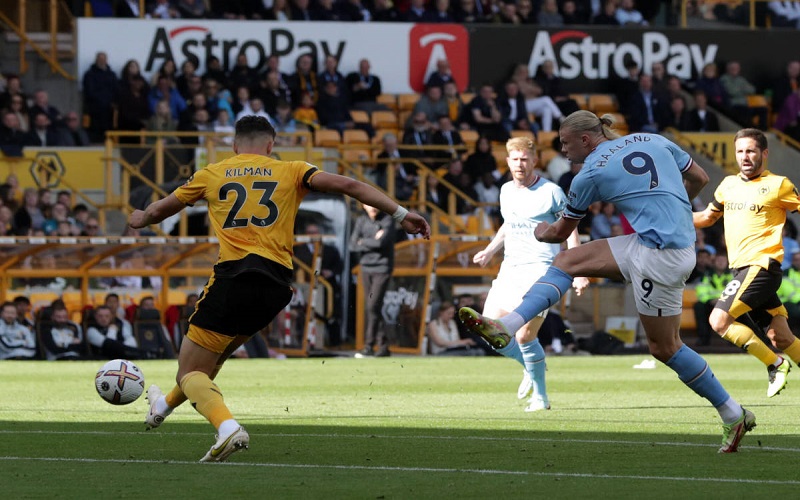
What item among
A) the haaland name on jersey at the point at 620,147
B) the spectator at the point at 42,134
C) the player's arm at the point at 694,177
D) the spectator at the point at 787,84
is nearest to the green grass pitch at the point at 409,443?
the player's arm at the point at 694,177

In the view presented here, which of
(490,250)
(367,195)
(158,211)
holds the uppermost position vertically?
(367,195)

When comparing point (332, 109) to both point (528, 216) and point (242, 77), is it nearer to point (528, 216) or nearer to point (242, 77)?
point (242, 77)

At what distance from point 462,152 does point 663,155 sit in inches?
774

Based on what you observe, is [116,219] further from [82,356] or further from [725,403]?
[725,403]

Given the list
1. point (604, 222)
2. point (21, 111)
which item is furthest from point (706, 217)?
point (21, 111)

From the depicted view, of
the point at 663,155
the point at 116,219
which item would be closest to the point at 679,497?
the point at 663,155

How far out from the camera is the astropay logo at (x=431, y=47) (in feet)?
100

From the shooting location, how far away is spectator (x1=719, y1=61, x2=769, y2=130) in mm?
31281

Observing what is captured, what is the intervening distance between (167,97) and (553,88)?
26.2 feet

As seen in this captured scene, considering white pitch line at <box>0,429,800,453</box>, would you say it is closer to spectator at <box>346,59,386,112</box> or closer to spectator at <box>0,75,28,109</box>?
spectator at <box>0,75,28,109</box>

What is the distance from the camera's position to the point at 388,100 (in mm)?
30172

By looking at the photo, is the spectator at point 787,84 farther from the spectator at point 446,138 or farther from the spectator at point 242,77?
the spectator at point 242,77

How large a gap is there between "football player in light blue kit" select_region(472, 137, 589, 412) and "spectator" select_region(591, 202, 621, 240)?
548 inches

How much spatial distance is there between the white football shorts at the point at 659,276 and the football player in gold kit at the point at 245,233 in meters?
1.29
